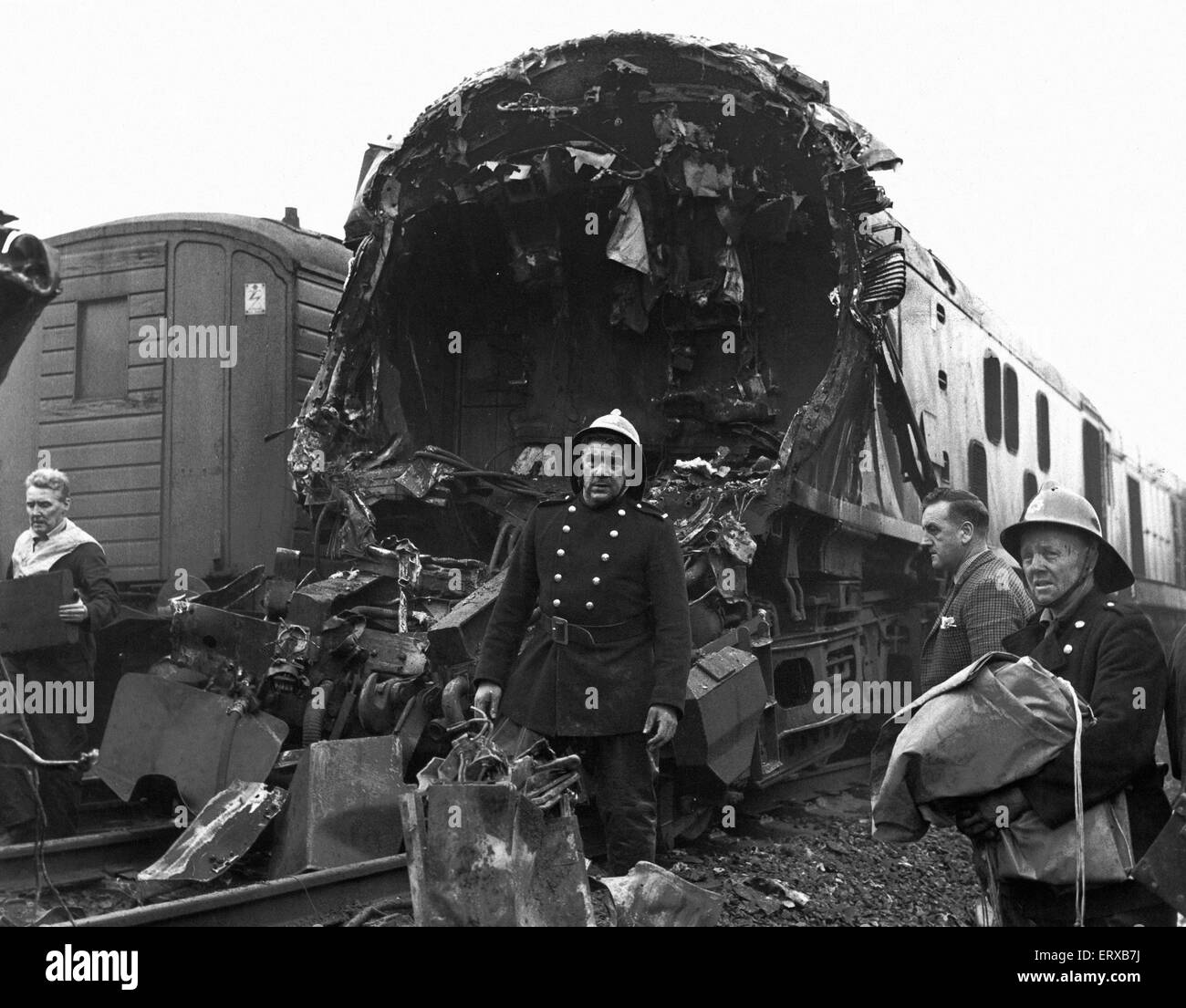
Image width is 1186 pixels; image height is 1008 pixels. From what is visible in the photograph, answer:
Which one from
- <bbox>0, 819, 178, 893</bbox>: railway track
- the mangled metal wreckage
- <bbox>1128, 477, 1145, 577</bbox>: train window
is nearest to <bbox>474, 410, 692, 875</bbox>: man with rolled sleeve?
the mangled metal wreckage

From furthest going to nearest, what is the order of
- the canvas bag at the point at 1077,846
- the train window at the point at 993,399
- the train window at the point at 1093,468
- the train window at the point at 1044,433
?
the train window at the point at 1093,468 < the train window at the point at 1044,433 < the train window at the point at 993,399 < the canvas bag at the point at 1077,846

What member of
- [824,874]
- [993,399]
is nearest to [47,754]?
[824,874]

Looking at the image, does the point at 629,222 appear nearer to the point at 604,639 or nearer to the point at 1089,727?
the point at 604,639

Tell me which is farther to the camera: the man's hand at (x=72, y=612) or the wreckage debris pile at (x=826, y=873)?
the man's hand at (x=72, y=612)

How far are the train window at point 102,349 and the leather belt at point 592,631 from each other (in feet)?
16.8

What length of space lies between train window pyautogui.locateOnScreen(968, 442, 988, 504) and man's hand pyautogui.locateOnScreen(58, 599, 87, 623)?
5.80m

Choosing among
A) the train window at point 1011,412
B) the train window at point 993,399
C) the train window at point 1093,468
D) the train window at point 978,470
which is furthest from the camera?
the train window at point 1093,468

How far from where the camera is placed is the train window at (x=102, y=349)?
8.95 m

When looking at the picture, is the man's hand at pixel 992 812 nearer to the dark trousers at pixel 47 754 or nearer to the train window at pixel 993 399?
the dark trousers at pixel 47 754

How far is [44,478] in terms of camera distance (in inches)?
259

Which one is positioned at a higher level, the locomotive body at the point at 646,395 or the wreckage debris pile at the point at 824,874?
the locomotive body at the point at 646,395

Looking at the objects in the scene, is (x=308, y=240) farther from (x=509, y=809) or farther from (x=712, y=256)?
(x=509, y=809)

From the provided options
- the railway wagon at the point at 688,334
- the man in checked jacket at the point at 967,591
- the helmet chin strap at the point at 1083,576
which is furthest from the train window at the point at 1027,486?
the helmet chin strap at the point at 1083,576

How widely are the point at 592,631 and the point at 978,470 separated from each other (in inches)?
212
